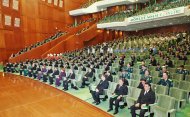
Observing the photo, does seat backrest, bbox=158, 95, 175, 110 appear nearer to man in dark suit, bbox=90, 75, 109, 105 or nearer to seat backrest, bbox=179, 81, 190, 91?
seat backrest, bbox=179, 81, 190, 91

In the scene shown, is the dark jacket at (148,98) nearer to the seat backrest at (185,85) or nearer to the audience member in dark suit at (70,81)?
the seat backrest at (185,85)

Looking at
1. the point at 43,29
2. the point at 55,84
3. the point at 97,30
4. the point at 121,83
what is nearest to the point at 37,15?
the point at 43,29

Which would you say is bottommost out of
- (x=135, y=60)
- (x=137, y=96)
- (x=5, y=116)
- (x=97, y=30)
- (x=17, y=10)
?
(x=5, y=116)

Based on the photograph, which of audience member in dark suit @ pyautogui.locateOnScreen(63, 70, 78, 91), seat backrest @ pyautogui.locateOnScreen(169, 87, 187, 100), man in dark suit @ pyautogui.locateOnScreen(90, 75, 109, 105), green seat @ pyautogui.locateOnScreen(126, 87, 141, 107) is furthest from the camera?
audience member in dark suit @ pyautogui.locateOnScreen(63, 70, 78, 91)

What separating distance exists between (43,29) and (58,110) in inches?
509

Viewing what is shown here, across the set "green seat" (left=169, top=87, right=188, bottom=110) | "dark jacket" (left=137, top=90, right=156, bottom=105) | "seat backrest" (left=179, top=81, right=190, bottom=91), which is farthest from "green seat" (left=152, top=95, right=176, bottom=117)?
"seat backrest" (left=179, top=81, right=190, bottom=91)

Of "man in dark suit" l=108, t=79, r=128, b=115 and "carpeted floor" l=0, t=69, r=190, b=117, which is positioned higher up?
"man in dark suit" l=108, t=79, r=128, b=115

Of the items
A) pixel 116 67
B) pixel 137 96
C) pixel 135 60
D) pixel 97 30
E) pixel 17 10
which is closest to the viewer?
pixel 137 96

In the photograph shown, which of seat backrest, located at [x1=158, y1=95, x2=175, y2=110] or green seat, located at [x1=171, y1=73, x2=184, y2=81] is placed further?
green seat, located at [x1=171, y1=73, x2=184, y2=81]

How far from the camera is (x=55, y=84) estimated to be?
7.23 meters

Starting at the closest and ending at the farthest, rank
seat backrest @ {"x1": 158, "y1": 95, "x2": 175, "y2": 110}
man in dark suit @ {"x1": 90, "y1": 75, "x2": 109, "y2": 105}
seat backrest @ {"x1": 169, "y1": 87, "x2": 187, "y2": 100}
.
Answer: seat backrest @ {"x1": 158, "y1": 95, "x2": 175, "y2": 110}, seat backrest @ {"x1": 169, "y1": 87, "x2": 187, "y2": 100}, man in dark suit @ {"x1": 90, "y1": 75, "x2": 109, "y2": 105}

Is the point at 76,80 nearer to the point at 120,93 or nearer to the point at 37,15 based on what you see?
the point at 120,93

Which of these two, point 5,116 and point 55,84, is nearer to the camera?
point 5,116

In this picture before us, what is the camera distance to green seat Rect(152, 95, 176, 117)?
3.46 metres
